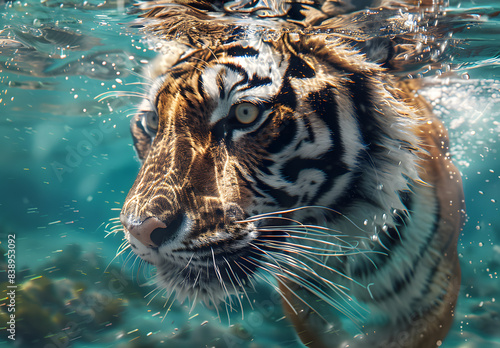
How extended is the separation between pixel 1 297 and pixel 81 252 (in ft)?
5.75

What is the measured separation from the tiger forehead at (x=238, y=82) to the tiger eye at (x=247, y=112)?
23 mm

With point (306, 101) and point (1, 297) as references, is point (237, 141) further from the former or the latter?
point (1, 297)

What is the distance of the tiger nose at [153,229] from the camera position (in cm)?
127

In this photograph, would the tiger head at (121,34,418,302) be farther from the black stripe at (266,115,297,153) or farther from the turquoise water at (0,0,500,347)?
the turquoise water at (0,0,500,347)

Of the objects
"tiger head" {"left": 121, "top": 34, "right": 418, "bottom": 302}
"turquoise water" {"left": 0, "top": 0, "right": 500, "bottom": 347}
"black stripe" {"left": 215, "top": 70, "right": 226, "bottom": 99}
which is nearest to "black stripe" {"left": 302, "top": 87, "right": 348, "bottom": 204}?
"tiger head" {"left": 121, "top": 34, "right": 418, "bottom": 302}

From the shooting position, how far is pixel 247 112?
156 cm

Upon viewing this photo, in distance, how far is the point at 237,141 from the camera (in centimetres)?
157

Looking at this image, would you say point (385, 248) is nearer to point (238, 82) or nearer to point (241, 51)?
point (238, 82)

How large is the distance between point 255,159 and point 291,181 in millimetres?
197

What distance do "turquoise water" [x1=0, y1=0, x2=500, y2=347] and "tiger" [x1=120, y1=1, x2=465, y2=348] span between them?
730 mm

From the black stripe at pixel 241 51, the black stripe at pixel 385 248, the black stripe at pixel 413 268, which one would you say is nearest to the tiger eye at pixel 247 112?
the black stripe at pixel 241 51

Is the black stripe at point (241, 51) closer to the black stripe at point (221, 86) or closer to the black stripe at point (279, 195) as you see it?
the black stripe at point (221, 86)

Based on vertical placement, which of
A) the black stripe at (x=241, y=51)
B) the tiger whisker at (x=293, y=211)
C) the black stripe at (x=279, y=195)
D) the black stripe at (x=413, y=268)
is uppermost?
the black stripe at (x=241, y=51)

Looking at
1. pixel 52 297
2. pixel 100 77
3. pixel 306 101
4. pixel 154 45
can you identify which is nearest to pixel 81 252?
pixel 52 297
